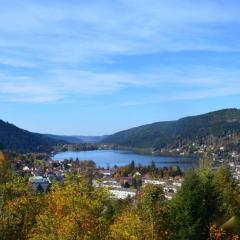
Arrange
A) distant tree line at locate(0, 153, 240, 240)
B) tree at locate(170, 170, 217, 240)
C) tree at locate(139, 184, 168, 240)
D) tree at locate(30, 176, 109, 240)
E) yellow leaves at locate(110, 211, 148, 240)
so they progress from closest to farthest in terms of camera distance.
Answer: tree at locate(30, 176, 109, 240) < distant tree line at locate(0, 153, 240, 240) < yellow leaves at locate(110, 211, 148, 240) < tree at locate(139, 184, 168, 240) < tree at locate(170, 170, 217, 240)

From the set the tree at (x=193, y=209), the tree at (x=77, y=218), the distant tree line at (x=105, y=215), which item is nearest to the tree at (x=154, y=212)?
the distant tree line at (x=105, y=215)

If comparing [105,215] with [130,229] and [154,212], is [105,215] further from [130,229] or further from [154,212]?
[130,229]

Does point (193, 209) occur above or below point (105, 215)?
above

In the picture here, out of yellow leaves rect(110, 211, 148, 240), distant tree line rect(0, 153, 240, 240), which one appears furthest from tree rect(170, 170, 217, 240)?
yellow leaves rect(110, 211, 148, 240)

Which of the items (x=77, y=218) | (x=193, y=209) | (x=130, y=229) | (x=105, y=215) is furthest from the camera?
(x=193, y=209)

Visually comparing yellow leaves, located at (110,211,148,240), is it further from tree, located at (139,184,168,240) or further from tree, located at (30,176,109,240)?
tree, located at (30,176,109,240)

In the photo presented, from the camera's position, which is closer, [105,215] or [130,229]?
[130,229]

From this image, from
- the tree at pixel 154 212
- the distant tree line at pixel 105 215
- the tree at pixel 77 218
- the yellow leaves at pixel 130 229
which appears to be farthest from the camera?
the tree at pixel 154 212

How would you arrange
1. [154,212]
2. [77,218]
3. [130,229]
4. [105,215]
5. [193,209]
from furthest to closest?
[193,209]
[105,215]
[154,212]
[130,229]
[77,218]

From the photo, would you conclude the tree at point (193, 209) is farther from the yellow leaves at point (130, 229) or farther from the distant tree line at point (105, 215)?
the yellow leaves at point (130, 229)

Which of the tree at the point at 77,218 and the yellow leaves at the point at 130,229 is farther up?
the tree at the point at 77,218

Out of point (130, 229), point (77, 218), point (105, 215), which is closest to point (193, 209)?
point (105, 215)

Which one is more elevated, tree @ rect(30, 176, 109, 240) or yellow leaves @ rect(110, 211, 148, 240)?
tree @ rect(30, 176, 109, 240)

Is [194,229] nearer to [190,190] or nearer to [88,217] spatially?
[190,190]
